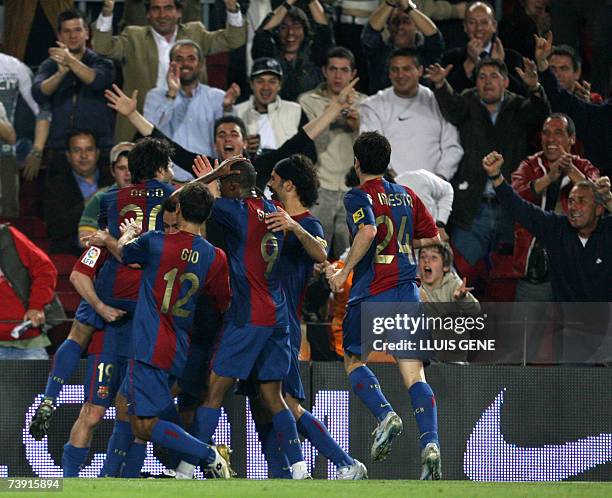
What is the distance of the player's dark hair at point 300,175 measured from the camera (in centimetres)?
889

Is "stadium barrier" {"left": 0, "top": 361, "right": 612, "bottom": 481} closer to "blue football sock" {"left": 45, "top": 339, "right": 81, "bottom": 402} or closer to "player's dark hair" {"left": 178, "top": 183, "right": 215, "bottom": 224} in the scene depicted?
"blue football sock" {"left": 45, "top": 339, "right": 81, "bottom": 402}

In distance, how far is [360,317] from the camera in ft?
28.5

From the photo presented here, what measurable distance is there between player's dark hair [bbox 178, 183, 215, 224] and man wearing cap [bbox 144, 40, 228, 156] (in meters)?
3.43

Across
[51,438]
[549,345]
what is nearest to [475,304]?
[549,345]

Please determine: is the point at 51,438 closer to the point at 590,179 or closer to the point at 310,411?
the point at 310,411

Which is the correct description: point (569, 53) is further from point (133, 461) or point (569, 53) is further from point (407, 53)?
point (133, 461)

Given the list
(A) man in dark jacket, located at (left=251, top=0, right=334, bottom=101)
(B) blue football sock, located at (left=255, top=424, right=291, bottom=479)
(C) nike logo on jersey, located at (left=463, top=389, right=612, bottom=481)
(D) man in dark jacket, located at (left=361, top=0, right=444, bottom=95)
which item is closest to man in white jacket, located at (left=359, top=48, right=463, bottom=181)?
(D) man in dark jacket, located at (left=361, top=0, right=444, bottom=95)

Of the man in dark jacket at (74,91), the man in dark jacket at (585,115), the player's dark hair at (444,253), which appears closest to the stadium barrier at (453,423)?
the player's dark hair at (444,253)

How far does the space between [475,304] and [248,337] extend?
7.38 ft

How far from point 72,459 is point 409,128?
447 cm

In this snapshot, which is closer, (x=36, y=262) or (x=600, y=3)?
(x=36, y=262)

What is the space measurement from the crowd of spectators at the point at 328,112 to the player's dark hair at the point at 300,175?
2285mm

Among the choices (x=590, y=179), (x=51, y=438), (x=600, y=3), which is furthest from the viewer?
(x=600, y=3)

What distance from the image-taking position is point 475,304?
1017 cm
